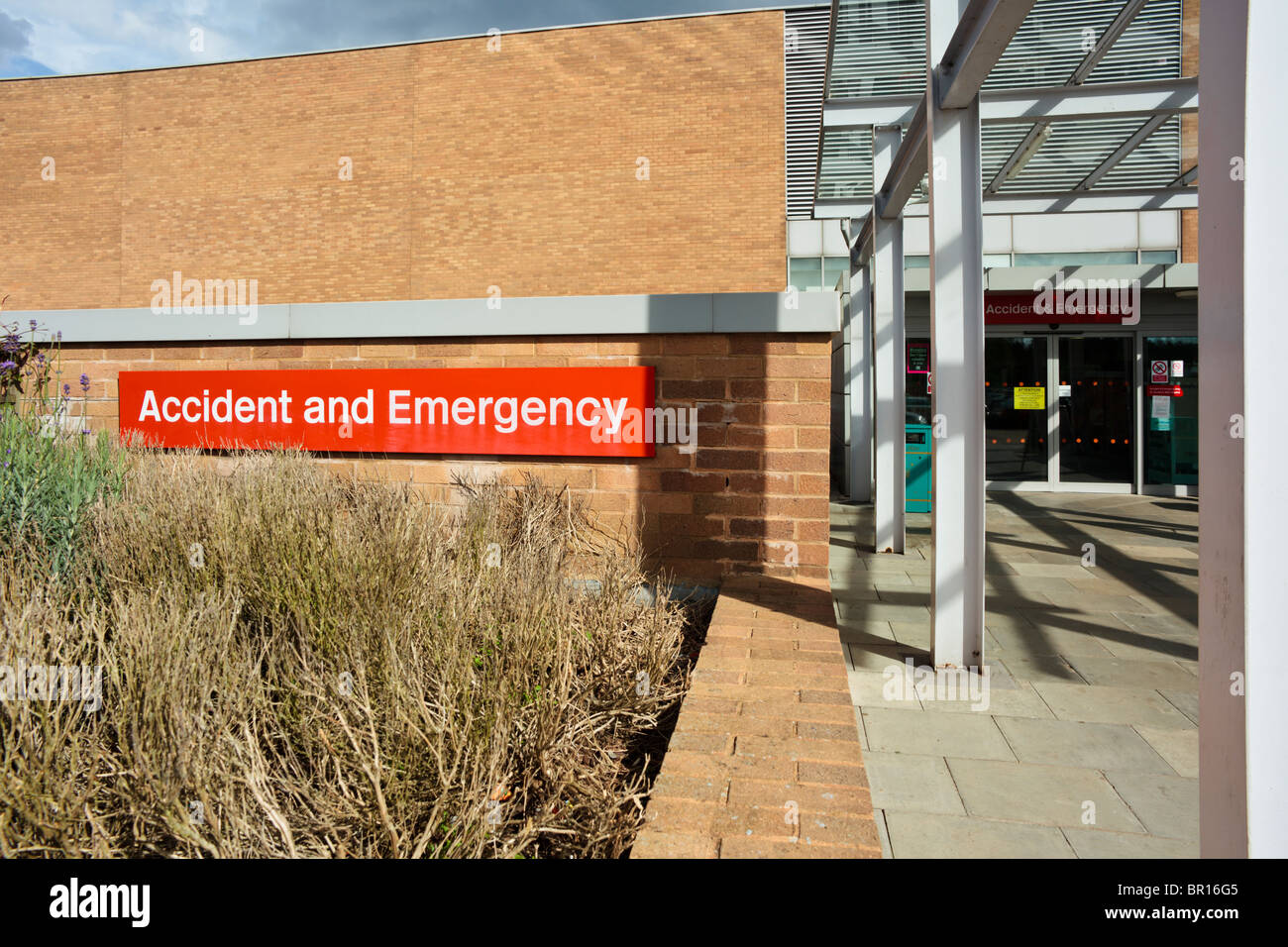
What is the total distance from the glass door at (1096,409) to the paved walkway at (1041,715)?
6.34 m

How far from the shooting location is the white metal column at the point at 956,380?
432cm

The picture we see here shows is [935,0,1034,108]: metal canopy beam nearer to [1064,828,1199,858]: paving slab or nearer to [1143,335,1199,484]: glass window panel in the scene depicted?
[1064,828,1199,858]: paving slab

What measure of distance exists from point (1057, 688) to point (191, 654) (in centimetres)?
405

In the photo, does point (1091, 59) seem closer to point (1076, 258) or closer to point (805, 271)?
point (805, 271)

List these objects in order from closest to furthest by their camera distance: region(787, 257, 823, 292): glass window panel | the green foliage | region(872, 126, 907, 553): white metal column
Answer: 1. the green foliage
2. region(872, 126, 907, 553): white metal column
3. region(787, 257, 823, 292): glass window panel

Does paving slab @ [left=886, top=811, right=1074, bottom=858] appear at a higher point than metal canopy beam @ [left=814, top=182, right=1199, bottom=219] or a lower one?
lower

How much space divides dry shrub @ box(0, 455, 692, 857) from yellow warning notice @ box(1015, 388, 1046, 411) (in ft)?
38.7

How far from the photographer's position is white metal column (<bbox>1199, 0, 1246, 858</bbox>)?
1774mm

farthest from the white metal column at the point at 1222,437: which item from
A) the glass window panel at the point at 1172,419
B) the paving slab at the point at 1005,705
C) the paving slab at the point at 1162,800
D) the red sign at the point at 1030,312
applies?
the glass window panel at the point at 1172,419

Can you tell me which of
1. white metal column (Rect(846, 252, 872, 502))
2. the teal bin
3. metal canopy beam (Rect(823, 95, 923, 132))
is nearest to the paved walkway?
the teal bin

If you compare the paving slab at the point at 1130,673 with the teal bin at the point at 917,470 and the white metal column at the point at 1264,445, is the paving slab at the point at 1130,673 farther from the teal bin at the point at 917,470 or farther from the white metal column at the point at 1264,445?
the teal bin at the point at 917,470
